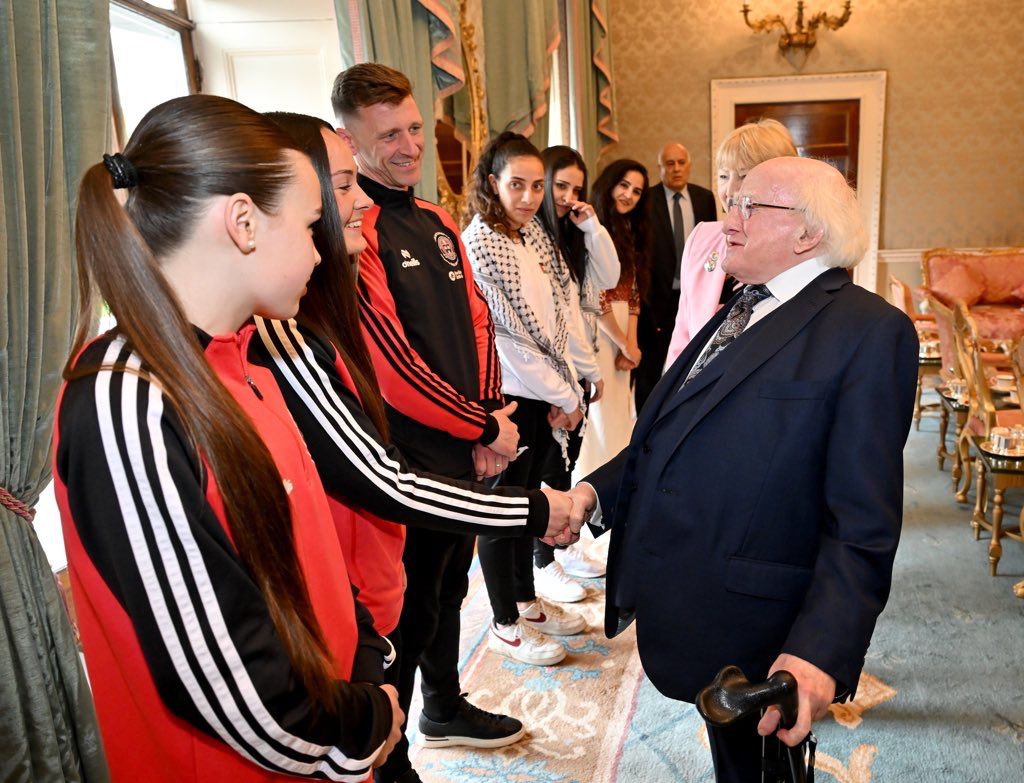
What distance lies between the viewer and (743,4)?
26.0ft

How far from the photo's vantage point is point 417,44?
2934 millimetres

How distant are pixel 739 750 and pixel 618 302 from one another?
2431mm

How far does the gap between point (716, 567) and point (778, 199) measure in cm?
63

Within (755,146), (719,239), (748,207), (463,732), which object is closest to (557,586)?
(463,732)

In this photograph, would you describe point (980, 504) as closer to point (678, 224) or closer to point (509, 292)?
point (678, 224)

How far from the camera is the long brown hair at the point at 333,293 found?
1334mm

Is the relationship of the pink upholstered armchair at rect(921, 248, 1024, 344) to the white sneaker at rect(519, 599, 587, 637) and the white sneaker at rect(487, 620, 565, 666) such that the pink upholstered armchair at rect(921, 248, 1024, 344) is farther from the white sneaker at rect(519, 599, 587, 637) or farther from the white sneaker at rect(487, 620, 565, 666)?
the white sneaker at rect(487, 620, 565, 666)

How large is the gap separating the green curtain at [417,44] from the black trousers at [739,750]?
2165 millimetres

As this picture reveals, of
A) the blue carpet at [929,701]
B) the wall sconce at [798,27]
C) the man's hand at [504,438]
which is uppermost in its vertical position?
the wall sconce at [798,27]

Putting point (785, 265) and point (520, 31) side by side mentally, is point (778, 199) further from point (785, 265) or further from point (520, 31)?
point (520, 31)

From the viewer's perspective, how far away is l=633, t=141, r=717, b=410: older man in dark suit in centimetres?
410

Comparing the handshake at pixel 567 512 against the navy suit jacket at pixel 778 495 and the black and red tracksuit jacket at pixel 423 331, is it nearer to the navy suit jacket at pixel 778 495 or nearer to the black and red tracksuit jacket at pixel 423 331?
the navy suit jacket at pixel 778 495

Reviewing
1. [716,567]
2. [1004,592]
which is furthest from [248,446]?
[1004,592]

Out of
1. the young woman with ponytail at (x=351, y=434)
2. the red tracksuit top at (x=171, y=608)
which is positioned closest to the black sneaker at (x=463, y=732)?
the young woman with ponytail at (x=351, y=434)
